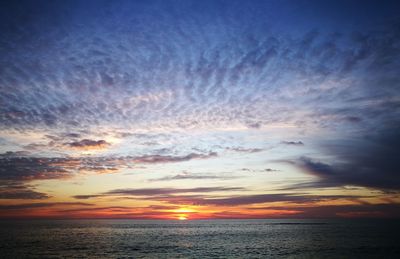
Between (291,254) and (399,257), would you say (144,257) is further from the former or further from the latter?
(399,257)

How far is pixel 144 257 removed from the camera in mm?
63844

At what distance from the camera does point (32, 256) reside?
208ft

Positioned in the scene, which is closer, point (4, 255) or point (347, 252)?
point (4, 255)

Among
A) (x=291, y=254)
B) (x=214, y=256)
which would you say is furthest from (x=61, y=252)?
(x=291, y=254)

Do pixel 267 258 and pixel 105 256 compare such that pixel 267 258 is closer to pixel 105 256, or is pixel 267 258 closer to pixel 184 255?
pixel 184 255

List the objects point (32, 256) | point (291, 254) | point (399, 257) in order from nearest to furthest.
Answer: point (399, 257)
point (32, 256)
point (291, 254)

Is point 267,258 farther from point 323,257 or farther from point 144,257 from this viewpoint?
point 144,257

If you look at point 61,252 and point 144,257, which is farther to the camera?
point 61,252

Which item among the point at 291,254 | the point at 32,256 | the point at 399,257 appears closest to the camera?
the point at 399,257

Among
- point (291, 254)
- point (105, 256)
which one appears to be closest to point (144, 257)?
point (105, 256)

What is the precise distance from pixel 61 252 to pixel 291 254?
45.8 metres

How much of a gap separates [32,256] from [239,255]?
126ft

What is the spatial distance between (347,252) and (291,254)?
11.2m

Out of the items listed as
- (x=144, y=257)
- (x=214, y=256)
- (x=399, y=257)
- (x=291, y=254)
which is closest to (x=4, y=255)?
(x=144, y=257)
